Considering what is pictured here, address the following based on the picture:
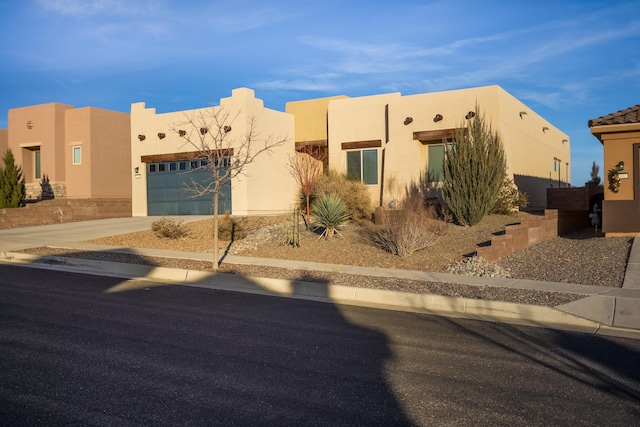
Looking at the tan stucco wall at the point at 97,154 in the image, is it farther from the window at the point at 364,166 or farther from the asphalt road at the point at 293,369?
the asphalt road at the point at 293,369

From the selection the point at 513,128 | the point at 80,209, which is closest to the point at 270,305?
the point at 513,128

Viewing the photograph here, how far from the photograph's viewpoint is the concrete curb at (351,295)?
973 cm

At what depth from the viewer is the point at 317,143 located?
2911cm

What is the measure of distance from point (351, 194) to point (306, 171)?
3.00m

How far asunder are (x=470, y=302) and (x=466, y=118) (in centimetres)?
1340

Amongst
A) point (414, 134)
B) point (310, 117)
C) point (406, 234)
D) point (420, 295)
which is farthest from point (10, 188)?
point (420, 295)

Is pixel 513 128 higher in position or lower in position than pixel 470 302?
higher

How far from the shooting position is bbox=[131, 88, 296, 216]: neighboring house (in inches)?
1033

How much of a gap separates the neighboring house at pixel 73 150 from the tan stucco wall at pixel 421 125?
1328 centimetres

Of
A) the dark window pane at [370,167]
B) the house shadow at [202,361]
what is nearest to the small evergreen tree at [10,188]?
the dark window pane at [370,167]

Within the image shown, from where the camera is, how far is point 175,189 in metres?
28.8

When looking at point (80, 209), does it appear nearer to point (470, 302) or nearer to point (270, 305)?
point (270, 305)

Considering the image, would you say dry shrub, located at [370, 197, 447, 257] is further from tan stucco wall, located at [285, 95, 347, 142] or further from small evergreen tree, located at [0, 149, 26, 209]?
small evergreen tree, located at [0, 149, 26, 209]

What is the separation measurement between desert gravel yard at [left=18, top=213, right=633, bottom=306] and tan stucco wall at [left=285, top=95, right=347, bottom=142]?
869 centimetres
